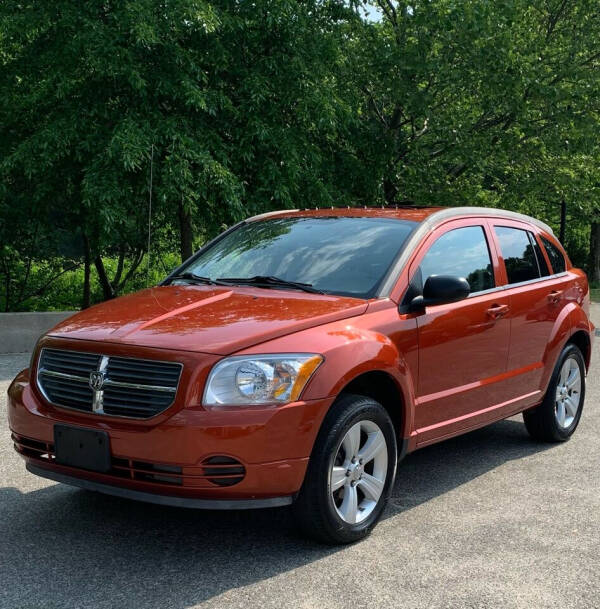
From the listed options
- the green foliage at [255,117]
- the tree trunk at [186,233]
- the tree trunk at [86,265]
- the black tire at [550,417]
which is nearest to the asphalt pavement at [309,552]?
the black tire at [550,417]

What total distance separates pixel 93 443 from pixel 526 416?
374 centimetres

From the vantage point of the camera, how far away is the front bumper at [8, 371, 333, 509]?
383 centimetres

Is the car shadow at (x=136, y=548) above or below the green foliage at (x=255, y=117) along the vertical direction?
below

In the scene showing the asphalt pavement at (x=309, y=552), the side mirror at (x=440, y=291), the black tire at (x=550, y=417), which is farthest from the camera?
the black tire at (x=550, y=417)

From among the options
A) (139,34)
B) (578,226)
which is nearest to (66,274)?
(139,34)

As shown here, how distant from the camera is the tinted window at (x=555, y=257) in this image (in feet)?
22.1

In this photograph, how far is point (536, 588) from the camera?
3807 mm

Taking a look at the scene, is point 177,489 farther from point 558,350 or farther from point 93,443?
point 558,350

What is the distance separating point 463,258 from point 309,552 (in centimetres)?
226

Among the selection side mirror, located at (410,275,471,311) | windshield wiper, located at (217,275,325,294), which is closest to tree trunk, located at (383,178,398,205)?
windshield wiper, located at (217,275,325,294)

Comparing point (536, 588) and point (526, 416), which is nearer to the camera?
point (536, 588)

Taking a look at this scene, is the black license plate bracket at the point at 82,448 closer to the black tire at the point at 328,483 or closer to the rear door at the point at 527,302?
the black tire at the point at 328,483

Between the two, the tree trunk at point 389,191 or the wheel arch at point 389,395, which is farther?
the tree trunk at point 389,191

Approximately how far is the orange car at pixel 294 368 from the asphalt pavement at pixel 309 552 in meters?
0.30
